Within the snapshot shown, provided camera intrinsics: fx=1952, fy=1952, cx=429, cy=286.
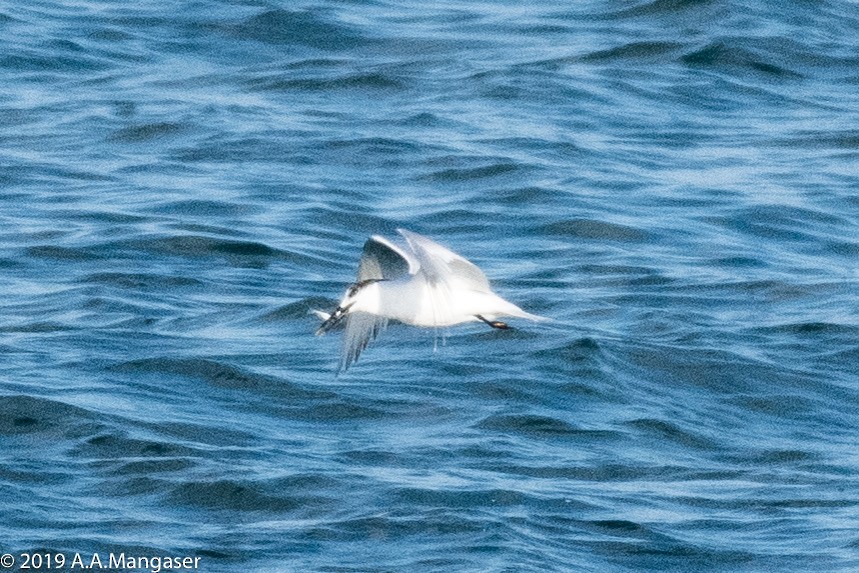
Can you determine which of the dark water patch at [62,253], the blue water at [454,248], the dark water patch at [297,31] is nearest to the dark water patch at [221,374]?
the blue water at [454,248]

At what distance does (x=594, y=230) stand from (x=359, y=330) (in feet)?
14.5

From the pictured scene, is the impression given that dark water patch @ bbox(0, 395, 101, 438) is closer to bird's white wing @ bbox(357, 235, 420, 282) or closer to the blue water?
the blue water

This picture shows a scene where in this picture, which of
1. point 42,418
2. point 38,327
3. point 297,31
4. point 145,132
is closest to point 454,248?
point 38,327

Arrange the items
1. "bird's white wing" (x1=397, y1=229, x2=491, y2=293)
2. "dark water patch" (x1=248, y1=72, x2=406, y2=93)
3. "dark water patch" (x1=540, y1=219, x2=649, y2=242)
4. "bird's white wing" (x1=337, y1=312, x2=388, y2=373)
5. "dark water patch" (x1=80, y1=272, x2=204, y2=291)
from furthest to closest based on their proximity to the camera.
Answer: "dark water patch" (x1=248, y1=72, x2=406, y2=93) → "dark water patch" (x1=540, y1=219, x2=649, y2=242) → "dark water patch" (x1=80, y1=272, x2=204, y2=291) → "bird's white wing" (x1=337, y1=312, x2=388, y2=373) → "bird's white wing" (x1=397, y1=229, x2=491, y2=293)

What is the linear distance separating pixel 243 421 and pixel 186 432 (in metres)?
0.38

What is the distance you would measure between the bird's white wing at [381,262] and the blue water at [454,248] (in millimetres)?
935

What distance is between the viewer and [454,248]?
12.5 meters

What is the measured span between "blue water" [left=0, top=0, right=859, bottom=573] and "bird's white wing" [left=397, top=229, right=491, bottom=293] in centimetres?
98

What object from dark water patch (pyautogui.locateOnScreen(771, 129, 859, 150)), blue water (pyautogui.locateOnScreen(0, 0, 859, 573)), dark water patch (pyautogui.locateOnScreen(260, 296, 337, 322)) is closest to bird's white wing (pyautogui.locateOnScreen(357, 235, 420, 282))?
blue water (pyautogui.locateOnScreen(0, 0, 859, 573))

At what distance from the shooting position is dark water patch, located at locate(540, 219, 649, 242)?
42.8 ft

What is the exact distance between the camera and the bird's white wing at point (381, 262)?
840 cm

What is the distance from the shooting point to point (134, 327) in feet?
36.4

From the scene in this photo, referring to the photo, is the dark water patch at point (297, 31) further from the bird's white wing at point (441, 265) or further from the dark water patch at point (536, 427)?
the bird's white wing at point (441, 265)

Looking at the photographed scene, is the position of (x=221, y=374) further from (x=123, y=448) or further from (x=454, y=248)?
(x=454, y=248)
